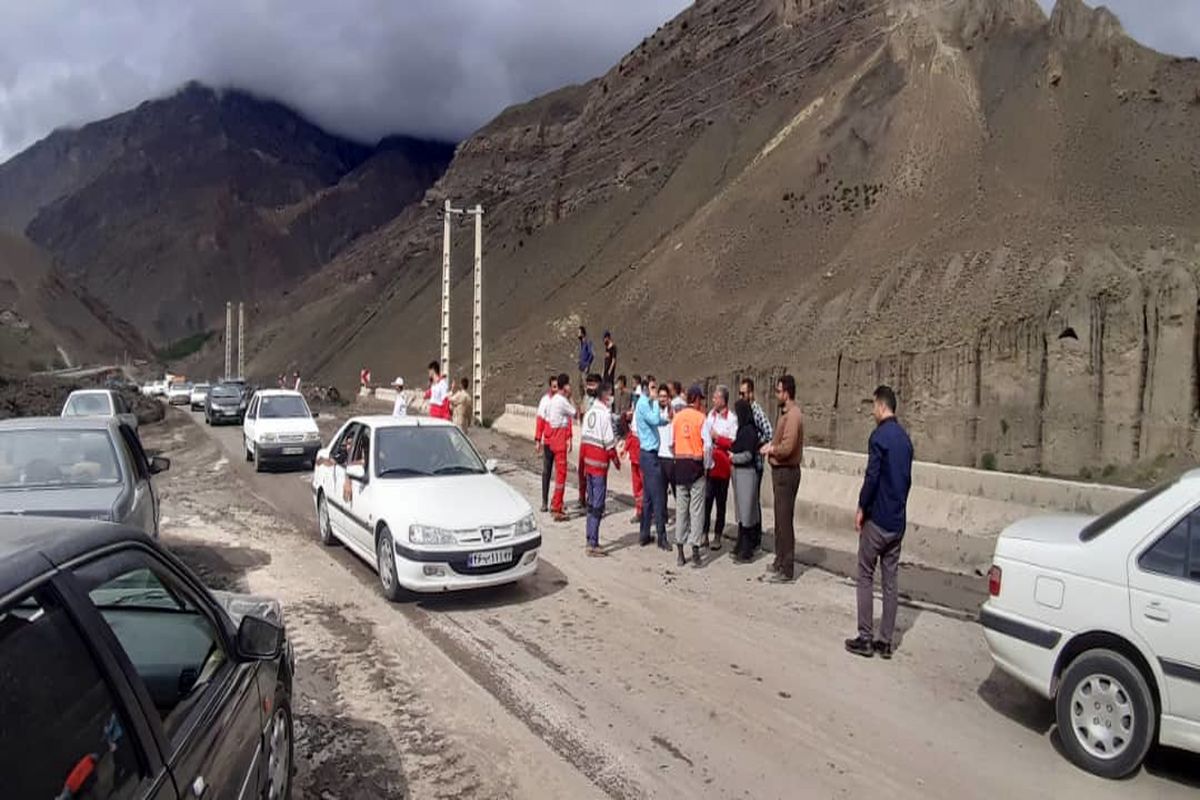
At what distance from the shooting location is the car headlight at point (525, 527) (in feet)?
25.7

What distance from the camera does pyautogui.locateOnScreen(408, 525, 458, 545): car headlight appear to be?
7531 mm

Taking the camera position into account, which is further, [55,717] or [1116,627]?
[1116,627]

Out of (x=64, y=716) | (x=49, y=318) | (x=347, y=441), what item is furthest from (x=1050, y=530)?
(x=49, y=318)

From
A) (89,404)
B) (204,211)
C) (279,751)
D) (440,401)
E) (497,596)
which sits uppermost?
(204,211)

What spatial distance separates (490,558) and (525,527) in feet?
1.50

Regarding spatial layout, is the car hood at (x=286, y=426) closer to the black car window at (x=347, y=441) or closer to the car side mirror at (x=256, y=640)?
the black car window at (x=347, y=441)

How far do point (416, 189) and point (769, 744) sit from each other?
6937 inches

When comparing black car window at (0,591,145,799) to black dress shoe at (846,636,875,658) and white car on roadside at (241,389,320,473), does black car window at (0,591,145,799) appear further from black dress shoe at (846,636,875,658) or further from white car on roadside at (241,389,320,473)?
white car on roadside at (241,389,320,473)

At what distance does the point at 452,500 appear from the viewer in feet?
26.4

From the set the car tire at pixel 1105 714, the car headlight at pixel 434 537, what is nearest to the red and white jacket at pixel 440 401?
the car headlight at pixel 434 537


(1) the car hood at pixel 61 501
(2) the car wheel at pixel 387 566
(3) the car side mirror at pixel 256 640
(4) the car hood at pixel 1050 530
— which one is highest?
(4) the car hood at pixel 1050 530

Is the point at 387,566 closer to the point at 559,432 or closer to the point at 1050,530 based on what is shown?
the point at 559,432

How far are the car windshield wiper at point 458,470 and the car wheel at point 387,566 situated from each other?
95cm

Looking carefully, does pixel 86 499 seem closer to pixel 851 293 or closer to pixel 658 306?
pixel 851 293
